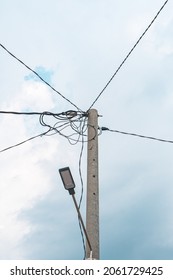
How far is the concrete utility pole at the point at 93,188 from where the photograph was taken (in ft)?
18.7

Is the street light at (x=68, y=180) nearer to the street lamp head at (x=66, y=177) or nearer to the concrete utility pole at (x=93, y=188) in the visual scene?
the street lamp head at (x=66, y=177)

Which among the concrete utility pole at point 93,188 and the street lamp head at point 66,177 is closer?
the street lamp head at point 66,177

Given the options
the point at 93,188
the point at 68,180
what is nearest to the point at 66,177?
the point at 68,180

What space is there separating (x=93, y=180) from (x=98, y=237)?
0.83 m

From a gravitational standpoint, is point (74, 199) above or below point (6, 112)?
below

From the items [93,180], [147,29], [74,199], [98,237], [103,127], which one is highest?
[147,29]

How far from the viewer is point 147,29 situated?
7.21 meters

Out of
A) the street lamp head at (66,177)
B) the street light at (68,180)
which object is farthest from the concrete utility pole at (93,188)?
the street lamp head at (66,177)

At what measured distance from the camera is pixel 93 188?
6148 mm

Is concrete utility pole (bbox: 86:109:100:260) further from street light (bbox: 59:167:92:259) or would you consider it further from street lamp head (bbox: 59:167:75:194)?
street lamp head (bbox: 59:167:75:194)

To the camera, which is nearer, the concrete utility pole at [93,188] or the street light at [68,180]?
the street light at [68,180]

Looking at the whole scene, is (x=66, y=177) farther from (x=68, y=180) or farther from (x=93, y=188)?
(x=93, y=188)
